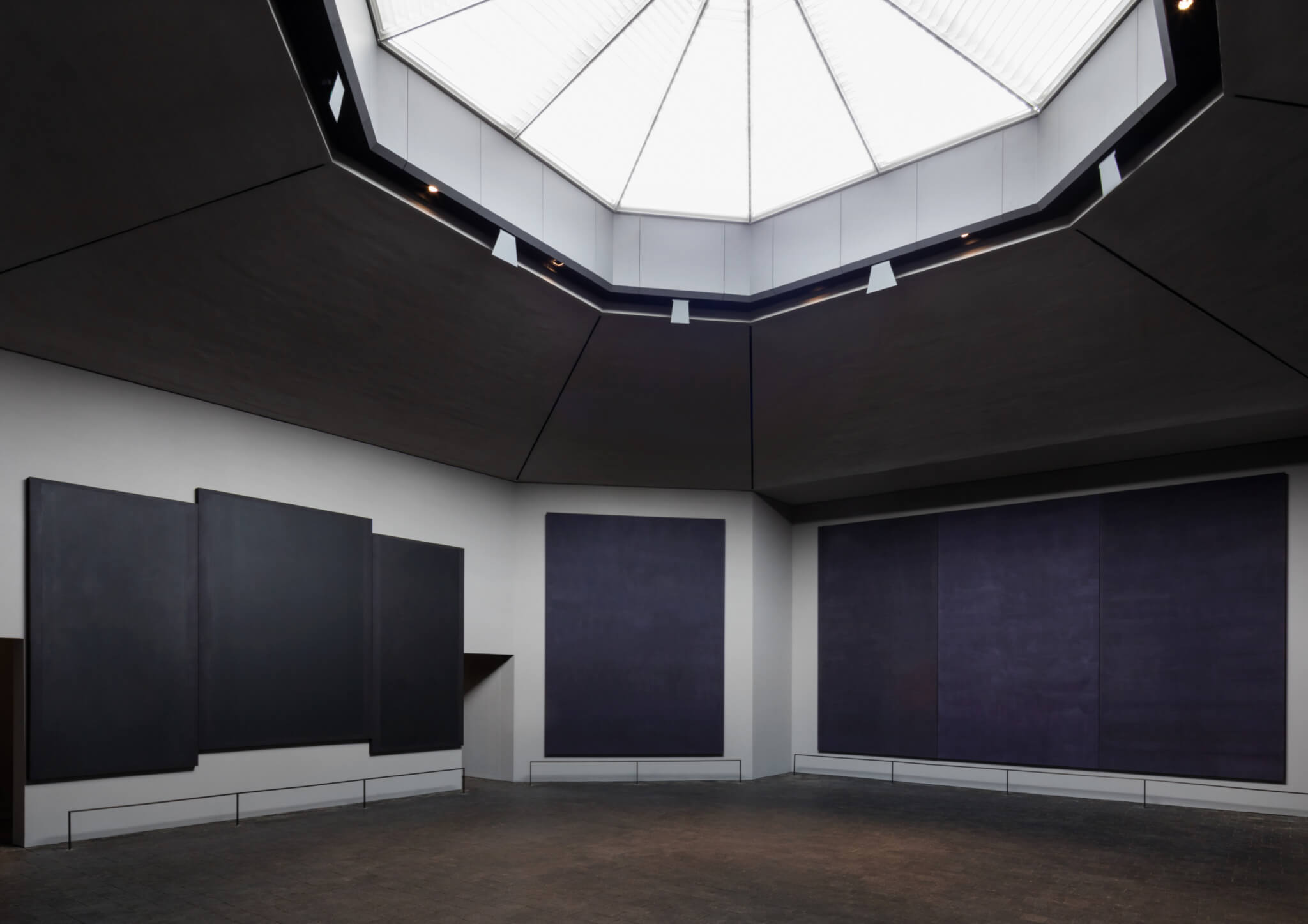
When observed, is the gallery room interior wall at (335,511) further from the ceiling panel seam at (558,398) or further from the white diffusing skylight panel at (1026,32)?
the white diffusing skylight panel at (1026,32)

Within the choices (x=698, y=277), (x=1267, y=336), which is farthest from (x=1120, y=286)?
(x=698, y=277)

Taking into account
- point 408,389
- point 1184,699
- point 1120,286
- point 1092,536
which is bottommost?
point 1184,699

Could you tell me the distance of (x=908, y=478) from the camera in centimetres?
1831

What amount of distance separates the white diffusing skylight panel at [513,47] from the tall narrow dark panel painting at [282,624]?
6840mm

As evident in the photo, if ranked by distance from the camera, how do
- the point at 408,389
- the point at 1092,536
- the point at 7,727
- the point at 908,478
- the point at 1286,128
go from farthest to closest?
the point at 908,478
the point at 1092,536
the point at 408,389
the point at 7,727
the point at 1286,128

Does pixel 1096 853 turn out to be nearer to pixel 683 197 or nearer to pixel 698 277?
pixel 698 277

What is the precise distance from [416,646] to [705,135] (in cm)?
1023

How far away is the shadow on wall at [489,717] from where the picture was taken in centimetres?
1859

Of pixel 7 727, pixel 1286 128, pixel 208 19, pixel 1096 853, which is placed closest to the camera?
pixel 208 19

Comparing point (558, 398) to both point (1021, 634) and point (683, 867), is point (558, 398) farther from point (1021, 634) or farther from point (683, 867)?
point (1021, 634)

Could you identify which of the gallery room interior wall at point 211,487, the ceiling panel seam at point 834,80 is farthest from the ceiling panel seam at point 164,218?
the ceiling panel seam at point 834,80

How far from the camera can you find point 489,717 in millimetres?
19047

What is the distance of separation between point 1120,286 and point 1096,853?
7332mm

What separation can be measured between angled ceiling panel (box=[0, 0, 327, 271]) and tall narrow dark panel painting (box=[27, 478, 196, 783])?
355 cm
